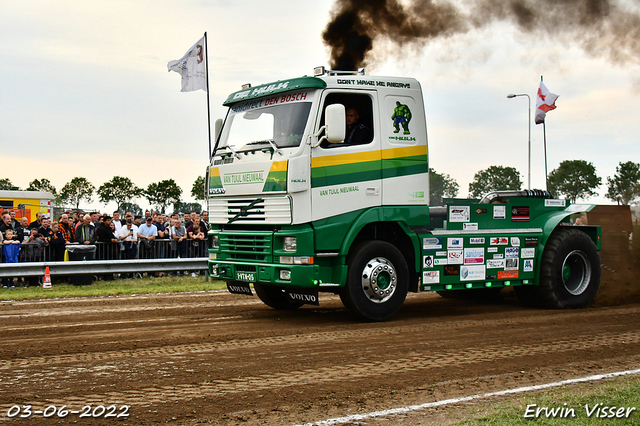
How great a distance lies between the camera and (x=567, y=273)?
11.2 meters

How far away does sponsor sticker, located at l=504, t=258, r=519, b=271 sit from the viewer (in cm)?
1055

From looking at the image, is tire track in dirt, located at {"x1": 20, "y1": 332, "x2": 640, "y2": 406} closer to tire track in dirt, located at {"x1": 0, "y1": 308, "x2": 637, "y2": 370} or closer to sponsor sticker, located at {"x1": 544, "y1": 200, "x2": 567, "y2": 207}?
tire track in dirt, located at {"x1": 0, "y1": 308, "x2": 637, "y2": 370}

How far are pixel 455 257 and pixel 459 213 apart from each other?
69 centimetres

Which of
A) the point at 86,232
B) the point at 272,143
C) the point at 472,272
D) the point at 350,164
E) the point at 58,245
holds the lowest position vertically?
the point at 472,272

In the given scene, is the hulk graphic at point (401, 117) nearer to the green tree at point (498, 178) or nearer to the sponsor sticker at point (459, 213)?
the sponsor sticker at point (459, 213)

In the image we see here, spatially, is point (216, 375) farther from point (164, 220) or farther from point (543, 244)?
point (164, 220)

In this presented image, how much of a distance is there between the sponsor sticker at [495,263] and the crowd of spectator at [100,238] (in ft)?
29.4

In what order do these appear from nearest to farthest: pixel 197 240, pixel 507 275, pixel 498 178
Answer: pixel 507 275
pixel 197 240
pixel 498 178

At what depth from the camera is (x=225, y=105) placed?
33.8 feet

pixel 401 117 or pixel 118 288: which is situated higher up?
pixel 401 117

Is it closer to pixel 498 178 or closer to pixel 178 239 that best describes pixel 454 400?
pixel 178 239

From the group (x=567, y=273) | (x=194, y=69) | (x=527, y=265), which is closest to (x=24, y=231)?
(x=194, y=69)

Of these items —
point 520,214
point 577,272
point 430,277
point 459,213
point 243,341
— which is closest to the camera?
point 243,341

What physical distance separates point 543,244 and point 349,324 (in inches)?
153
